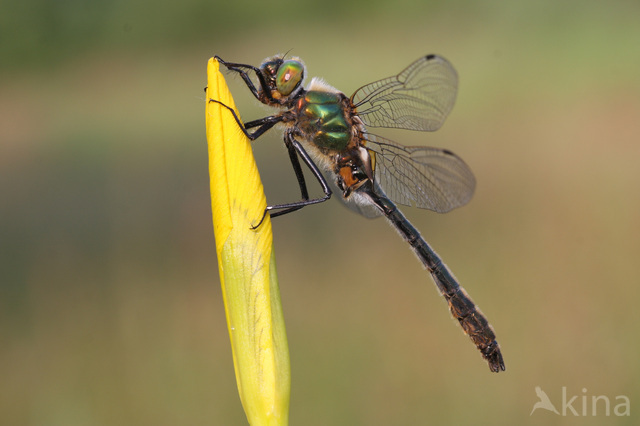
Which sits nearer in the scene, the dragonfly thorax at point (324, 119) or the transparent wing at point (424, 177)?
the dragonfly thorax at point (324, 119)

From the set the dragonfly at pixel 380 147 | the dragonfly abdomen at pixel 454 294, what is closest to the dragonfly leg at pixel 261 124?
the dragonfly at pixel 380 147

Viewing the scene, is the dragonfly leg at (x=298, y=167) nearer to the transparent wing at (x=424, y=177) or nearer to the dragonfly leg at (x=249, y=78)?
the dragonfly leg at (x=249, y=78)

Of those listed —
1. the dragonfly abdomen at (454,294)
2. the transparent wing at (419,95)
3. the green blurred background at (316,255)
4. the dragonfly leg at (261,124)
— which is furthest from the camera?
the green blurred background at (316,255)

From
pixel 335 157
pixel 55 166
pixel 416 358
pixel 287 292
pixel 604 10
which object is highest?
pixel 604 10

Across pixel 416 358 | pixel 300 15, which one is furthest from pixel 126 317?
pixel 300 15

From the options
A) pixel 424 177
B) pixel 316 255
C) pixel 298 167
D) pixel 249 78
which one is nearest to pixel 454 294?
pixel 424 177

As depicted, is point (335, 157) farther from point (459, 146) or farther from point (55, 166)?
point (55, 166)
